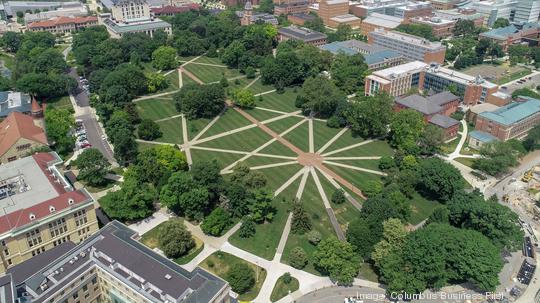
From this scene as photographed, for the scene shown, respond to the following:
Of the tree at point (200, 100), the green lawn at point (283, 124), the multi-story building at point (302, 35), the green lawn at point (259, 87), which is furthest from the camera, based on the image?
the multi-story building at point (302, 35)

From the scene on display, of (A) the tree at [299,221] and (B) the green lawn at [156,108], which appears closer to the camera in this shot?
Result: (A) the tree at [299,221]

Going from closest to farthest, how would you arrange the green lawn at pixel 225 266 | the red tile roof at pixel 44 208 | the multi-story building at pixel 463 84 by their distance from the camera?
the red tile roof at pixel 44 208 → the green lawn at pixel 225 266 → the multi-story building at pixel 463 84

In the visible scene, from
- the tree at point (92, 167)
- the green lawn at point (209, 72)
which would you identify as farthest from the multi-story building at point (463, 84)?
the tree at point (92, 167)

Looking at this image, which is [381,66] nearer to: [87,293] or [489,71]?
[489,71]

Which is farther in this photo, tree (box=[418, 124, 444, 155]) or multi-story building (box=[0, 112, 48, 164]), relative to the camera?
tree (box=[418, 124, 444, 155])

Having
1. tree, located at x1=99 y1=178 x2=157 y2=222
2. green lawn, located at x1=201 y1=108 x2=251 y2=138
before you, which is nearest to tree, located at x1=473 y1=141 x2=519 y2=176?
green lawn, located at x1=201 y1=108 x2=251 y2=138

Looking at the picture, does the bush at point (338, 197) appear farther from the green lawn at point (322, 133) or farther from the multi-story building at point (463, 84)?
the multi-story building at point (463, 84)

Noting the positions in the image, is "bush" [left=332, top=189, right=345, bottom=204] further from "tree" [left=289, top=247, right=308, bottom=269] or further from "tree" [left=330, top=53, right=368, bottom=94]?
"tree" [left=330, top=53, right=368, bottom=94]
